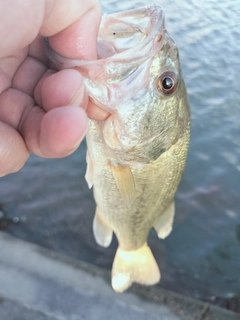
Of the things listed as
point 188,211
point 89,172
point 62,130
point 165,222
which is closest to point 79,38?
point 62,130

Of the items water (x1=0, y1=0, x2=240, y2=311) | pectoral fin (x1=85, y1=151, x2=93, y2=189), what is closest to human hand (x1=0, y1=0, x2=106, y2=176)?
pectoral fin (x1=85, y1=151, x2=93, y2=189)

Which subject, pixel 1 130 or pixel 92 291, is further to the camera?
pixel 92 291

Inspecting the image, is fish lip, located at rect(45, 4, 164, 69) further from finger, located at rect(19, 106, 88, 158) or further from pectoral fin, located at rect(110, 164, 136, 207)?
pectoral fin, located at rect(110, 164, 136, 207)

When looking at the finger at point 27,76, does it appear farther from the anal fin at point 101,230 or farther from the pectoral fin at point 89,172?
the anal fin at point 101,230

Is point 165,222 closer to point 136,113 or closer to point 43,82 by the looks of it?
point 136,113

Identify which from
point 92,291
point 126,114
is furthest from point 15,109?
point 92,291

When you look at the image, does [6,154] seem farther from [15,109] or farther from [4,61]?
[4,61]
